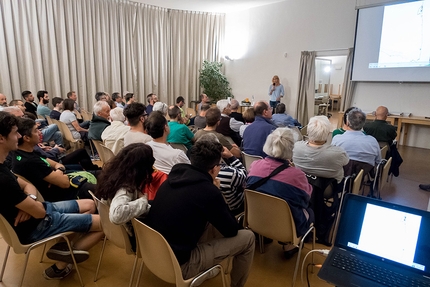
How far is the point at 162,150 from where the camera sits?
2406mm

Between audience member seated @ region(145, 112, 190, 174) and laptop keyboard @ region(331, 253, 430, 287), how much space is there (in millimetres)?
1421

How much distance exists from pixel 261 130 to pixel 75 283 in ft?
7.55

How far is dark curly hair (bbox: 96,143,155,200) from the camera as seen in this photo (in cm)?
167

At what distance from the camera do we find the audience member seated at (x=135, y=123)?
9.76 feet

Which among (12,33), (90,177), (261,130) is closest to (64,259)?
(90,177)

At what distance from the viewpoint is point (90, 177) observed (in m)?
2.64

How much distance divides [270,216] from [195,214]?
0.69 meters

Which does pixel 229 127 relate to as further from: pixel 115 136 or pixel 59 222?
pixel 59 222

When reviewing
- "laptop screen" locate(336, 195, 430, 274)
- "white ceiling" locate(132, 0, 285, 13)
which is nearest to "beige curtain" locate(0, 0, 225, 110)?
"white ceiling" locate(132, 0, 285, 13)

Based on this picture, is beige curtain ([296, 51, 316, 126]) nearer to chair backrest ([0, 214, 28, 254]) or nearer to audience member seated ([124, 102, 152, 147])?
audience member seated ([124, 102, 152, 147])

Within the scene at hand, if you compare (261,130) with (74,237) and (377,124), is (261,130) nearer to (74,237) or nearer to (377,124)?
(377,124)

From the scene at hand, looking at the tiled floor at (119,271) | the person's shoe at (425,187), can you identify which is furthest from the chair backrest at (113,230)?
the person's shoe at (425,187)

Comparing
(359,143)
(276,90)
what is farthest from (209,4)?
(359,143)

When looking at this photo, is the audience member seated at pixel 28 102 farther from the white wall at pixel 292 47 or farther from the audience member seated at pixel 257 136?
the white wall at pixel 292 47
